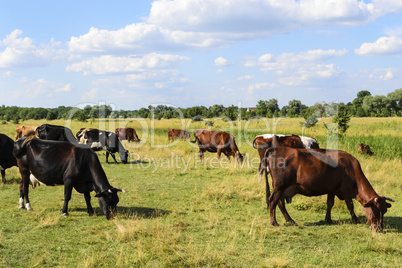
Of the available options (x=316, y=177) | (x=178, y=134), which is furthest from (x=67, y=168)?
(x=178, y=134)

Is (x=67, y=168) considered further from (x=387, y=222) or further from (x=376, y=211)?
(x=387, y=222)

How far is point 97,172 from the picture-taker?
793cm

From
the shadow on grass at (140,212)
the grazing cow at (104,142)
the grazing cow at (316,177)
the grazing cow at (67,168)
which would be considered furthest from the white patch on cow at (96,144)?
the grazing cow at (316,177)

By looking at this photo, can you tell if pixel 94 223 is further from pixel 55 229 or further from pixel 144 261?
pixel 144 261

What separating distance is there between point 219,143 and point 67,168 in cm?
1018

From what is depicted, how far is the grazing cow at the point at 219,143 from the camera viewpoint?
54.7 ft

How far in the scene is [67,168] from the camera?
26.1 ft

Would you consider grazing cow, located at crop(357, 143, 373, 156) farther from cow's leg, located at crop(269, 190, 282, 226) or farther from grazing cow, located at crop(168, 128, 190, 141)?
grazing cow, located at crop(168, 128, 190, 141)

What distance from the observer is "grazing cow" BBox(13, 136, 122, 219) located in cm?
779

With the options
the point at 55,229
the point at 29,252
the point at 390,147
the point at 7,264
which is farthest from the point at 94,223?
the point at 390,147

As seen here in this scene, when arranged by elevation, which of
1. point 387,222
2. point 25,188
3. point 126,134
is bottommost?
point 387,222

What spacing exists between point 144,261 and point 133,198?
466 centimetres

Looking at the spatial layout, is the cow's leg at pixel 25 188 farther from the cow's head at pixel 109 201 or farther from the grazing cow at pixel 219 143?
the grazing cow at pixel 219 143

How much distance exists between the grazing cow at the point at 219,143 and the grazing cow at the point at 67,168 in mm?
9165
